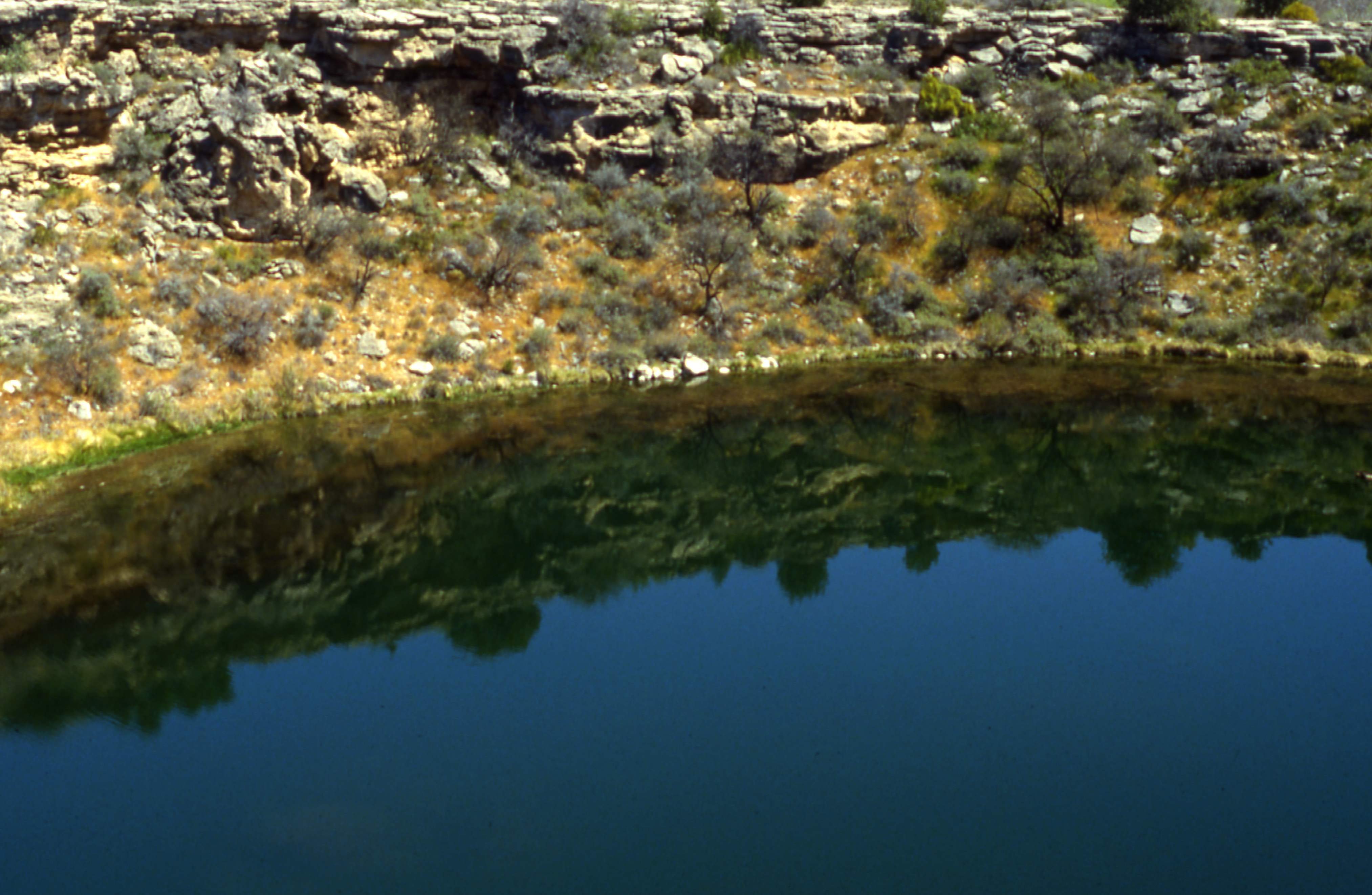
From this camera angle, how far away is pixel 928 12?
40.3m

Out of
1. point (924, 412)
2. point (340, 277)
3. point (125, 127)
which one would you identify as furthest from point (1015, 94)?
point (125, 127)

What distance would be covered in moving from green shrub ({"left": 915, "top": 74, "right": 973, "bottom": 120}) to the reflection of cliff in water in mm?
14007

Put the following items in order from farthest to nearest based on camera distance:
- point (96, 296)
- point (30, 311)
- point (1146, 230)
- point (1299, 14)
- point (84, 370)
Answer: point (1299, 14)
point (1146, 230)
point (96, 296)
point (30, 311)
point (84, 370)

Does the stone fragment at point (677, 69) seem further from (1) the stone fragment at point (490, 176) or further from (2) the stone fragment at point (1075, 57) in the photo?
(2) the stone fragment at point (1075, 57)

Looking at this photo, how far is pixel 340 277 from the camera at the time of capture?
29297mm

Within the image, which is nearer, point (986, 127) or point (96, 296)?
point (96, 296)

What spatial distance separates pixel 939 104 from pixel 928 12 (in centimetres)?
422

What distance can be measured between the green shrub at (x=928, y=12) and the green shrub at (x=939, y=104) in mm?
2904

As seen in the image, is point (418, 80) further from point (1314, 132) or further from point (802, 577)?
point (1314, 132)

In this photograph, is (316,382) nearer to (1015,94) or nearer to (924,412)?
(924,412)

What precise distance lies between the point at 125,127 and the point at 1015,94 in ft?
94.8

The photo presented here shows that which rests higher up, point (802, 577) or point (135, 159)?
point (135, 159)

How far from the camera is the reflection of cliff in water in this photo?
15.4 meters

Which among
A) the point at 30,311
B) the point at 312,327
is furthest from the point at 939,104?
the point at 30,311
